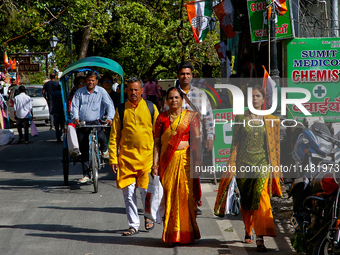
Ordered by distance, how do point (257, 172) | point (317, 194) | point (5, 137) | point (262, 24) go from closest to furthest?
point (317, 194) → point (257, 172) → point (262, 24) → point (5, 137)

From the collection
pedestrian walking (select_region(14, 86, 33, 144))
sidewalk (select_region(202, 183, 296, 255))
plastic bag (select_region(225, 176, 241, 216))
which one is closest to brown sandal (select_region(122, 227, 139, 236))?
sidewalk (select_region(202, 183, 296, 255))

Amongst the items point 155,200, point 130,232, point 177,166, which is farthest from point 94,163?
point 177,166

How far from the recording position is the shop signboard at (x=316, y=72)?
26.3 feet

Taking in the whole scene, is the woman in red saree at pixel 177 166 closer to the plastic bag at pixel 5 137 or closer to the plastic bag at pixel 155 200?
the plastic bag at pixel 155 200

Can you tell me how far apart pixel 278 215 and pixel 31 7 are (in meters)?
11.4

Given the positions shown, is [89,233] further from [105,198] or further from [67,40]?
[67,40]

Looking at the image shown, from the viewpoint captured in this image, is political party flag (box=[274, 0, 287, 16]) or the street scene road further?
political party flag (box=[274, 0, 287, 16])

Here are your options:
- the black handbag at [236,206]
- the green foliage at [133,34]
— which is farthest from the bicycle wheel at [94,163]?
the green foliage at [133,34]

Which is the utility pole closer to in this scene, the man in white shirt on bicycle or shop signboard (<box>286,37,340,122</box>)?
shop signboard (<box>286,37,340,122</box>)

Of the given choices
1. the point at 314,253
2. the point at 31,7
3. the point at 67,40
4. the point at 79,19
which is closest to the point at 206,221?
the point at 314,253

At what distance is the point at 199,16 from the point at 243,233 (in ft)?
24.3

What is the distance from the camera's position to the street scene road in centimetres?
545

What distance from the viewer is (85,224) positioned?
21.5 feet

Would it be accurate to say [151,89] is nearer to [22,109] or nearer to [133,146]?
[22,109]
